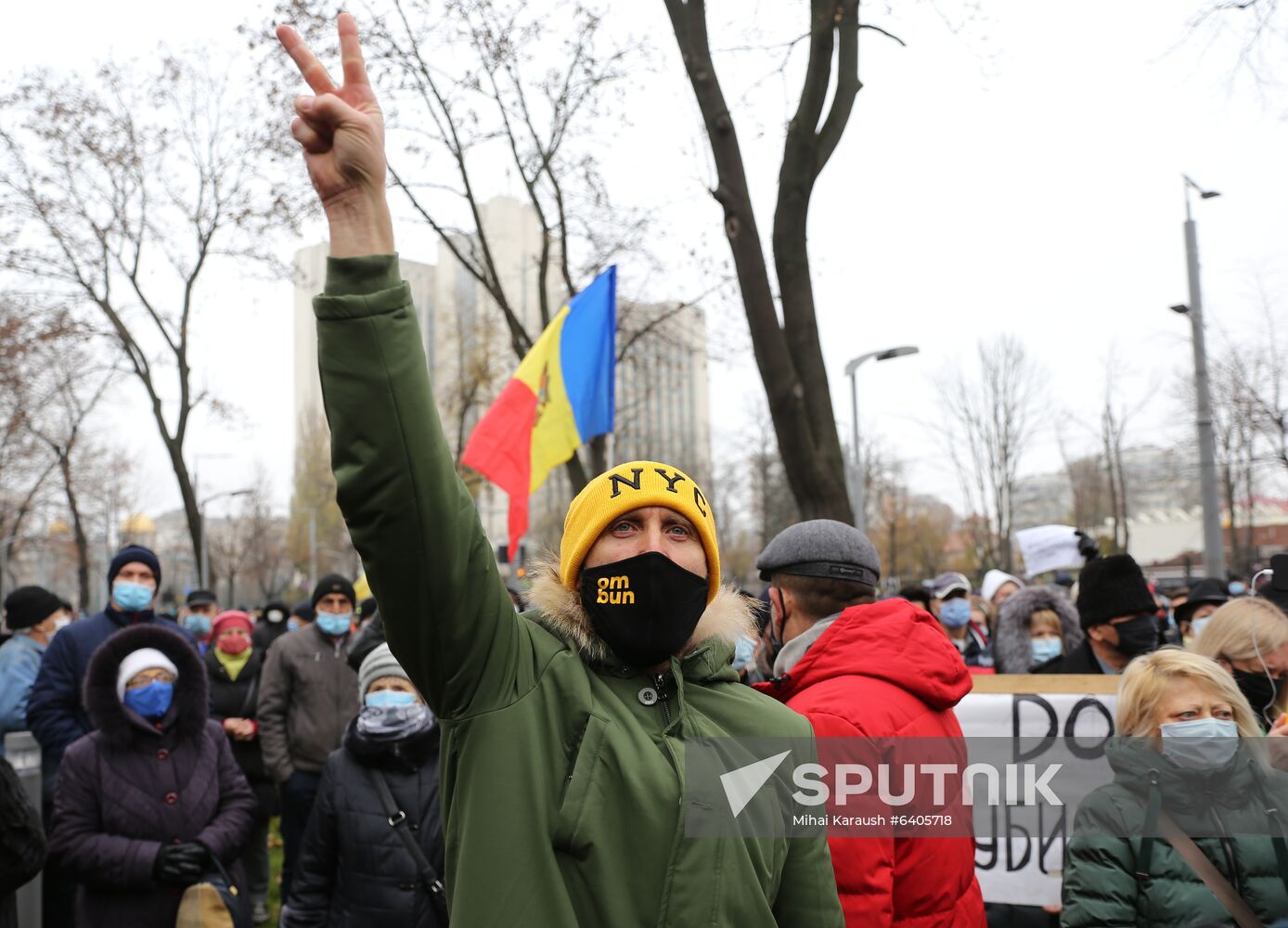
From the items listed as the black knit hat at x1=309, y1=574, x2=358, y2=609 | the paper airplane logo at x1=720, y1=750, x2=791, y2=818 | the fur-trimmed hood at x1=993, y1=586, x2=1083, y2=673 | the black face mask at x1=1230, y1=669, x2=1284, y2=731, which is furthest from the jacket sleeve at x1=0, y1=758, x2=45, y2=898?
the fur-trimmed hood at x1=993, y1=586, x2=1083, y2=673

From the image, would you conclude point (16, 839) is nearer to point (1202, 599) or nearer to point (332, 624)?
point (332, 624)

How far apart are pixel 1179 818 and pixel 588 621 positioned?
2106 millimetres

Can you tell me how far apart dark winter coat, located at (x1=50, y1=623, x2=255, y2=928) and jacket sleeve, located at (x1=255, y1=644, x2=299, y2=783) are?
2051 mm

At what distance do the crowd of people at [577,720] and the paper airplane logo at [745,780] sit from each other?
6 cm

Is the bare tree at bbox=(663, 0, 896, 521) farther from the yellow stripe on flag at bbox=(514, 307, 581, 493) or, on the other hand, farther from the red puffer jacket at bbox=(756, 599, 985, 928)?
the red puffer jacket at bbox=(756, 599, 985, 928)

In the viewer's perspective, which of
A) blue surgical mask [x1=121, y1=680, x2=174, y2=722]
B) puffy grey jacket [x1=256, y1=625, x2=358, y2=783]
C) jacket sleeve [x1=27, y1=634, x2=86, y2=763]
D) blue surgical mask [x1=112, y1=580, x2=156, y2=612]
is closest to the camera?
blue surgical mask [x1=121, y1=680, x2=174, y2=722]

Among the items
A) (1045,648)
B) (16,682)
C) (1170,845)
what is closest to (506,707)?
(1170,845)

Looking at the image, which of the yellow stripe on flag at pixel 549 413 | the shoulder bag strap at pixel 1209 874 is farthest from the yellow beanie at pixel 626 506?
the yellow stripe on flag at pixel 549 413

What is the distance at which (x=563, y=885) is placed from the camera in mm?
1814

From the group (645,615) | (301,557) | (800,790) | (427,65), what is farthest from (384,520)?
(301,557)

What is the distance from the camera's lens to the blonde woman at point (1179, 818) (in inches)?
117

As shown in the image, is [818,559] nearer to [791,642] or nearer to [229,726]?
[791,642]

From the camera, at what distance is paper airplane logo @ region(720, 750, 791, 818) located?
6.61 feet

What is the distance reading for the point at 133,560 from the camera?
677 cm
